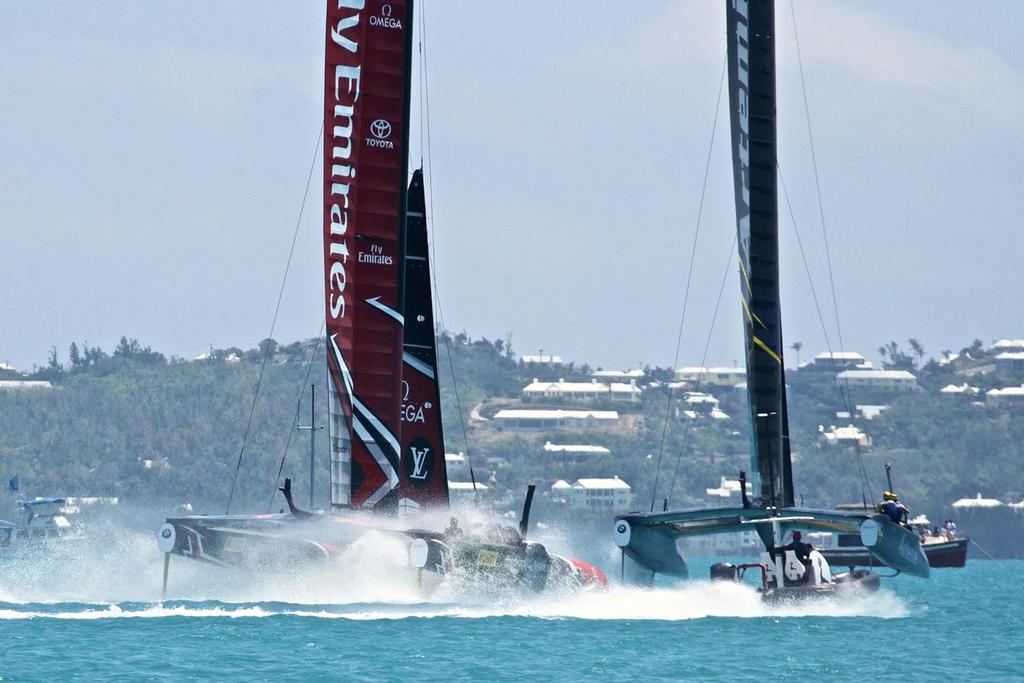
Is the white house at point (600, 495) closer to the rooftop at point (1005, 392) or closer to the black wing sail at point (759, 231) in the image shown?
the rooftop at point (1005, 392)

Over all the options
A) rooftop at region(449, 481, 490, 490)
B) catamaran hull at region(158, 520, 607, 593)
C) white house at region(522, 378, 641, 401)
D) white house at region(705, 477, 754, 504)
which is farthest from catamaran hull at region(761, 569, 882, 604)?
white house at region(522, 378, 641, 401)

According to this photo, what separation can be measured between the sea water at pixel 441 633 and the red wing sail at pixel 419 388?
3.12 m

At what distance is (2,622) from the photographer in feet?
92.4

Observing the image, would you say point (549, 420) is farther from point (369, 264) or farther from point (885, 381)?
point (369, 264)

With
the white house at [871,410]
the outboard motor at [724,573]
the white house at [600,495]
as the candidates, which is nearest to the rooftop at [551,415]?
the white house at [871,410]

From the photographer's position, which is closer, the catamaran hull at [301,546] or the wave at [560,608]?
the catamaran hull at [301,546]

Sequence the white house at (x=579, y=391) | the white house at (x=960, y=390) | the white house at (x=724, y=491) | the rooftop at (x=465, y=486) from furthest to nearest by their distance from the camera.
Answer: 1. the white house at (x=579, y=391)
2. the white house at (x=960, y=390)
3. the white house at (x=724, y=491)
4. the rooftop at (x=465, y=486)

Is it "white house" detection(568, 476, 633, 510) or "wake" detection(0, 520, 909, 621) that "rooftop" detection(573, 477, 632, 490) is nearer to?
"white house" detection(568, 476, 633, 510)

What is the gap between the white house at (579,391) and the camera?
18938 centimetres

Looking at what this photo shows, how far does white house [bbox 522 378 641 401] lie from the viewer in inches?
7456

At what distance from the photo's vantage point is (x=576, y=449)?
535ft

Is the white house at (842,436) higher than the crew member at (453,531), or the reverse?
the white house at (842,436)

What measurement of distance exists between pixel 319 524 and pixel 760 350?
7.40 meters

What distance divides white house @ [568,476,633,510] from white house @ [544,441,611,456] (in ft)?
45.8
